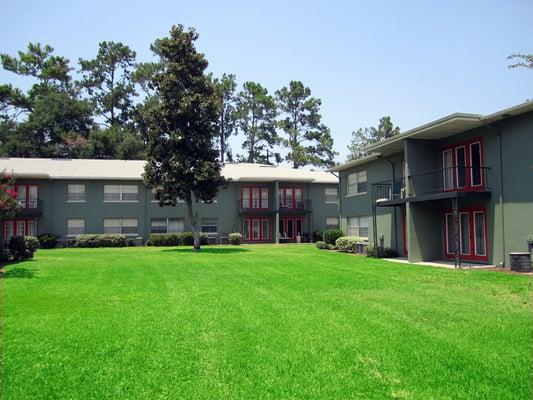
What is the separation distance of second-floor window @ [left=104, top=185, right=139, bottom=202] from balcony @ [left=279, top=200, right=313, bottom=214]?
39.4ft

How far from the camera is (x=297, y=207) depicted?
40.6 meters

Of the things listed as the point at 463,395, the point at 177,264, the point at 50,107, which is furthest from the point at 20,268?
the point at 50,107

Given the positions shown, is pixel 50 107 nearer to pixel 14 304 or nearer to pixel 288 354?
pixel 14 304

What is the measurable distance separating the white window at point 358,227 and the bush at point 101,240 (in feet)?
55.5

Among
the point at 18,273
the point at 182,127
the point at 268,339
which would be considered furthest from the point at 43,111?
the point at 268,339

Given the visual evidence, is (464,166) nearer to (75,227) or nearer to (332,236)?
(332,236)

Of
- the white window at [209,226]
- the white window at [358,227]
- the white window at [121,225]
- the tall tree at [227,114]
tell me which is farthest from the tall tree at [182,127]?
the tall tree at [227,114]

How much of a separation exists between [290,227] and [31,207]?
20.6 m

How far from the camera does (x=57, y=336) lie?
7.54 meters

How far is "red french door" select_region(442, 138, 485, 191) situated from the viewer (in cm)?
1839

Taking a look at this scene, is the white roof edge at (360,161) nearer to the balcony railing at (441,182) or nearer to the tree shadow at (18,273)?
the balcony railing at (441,182)

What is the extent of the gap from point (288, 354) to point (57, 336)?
151 inches

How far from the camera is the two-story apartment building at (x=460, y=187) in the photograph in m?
16.2

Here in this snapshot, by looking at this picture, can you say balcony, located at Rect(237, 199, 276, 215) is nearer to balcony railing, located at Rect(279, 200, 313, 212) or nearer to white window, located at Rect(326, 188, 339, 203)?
balcony railing, located at Rect(279, 200, 313, 212)
